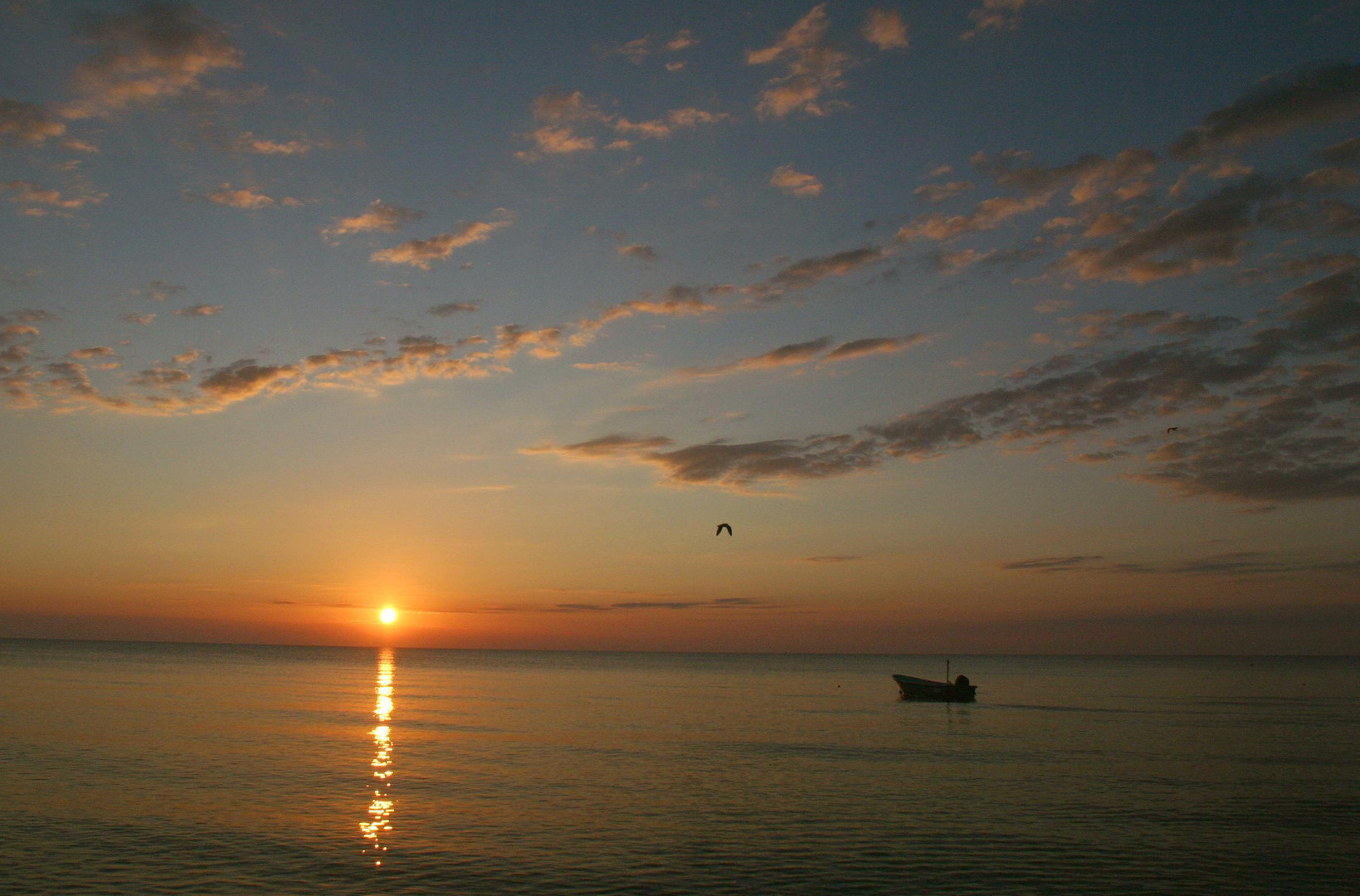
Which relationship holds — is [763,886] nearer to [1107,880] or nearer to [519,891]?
[519,891]

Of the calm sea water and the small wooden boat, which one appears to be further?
the small wooden boat

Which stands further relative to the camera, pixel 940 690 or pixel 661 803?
pixel 940 690

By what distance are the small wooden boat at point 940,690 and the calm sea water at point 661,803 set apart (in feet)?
66.7

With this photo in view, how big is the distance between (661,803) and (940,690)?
258 ft

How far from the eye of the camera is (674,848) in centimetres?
3397

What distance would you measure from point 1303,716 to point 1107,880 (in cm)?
8879

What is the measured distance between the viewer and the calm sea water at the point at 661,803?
30375 millimetres

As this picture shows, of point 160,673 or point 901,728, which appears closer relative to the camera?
point 901,728

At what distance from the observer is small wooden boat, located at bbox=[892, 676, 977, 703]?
366ft

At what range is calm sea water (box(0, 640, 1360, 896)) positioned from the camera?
99.7ft

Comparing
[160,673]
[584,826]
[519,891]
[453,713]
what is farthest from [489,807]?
[160,673]

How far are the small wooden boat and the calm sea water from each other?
801 inches

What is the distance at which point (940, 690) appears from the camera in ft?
372

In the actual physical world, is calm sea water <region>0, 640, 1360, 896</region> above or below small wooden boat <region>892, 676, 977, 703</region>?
above
